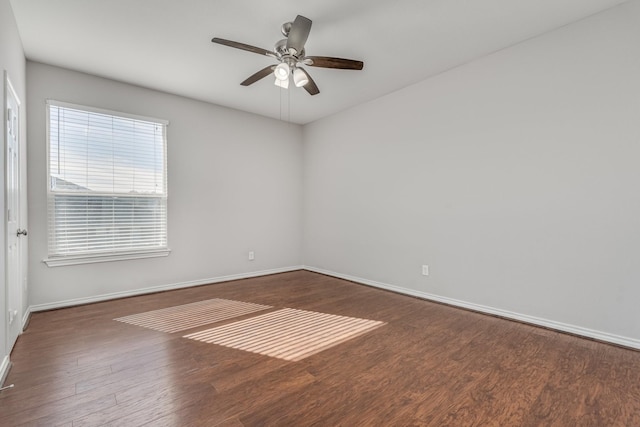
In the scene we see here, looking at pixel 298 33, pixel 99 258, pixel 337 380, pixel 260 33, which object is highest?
pixel 260 33

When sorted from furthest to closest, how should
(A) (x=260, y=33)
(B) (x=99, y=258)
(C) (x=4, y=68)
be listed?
(B) (x=99, y=258) → (A) (x=260, y=33) → (C) (x=4, y=68)

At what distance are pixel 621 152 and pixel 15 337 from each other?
5.11m

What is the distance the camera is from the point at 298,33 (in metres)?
2.24

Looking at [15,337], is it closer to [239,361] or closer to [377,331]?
Answer: [239,361]

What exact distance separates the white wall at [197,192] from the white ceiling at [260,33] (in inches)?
12.9

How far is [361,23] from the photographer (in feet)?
8.39

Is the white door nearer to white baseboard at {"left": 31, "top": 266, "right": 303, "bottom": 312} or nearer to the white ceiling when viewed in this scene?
white baseboard at {"left": 31, "top": 266, "right": 303, "bottom": 312}

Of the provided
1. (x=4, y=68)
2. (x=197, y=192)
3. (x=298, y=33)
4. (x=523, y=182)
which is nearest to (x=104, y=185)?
(x=197, y=192)

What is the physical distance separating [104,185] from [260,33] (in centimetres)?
259

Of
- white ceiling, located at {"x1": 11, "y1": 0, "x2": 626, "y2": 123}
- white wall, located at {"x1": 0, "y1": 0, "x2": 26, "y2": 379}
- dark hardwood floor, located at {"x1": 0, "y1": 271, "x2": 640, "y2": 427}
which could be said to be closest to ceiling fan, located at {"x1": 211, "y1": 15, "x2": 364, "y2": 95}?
white ceiling, located at {"x1": 11, "y1": 0, "x2": 626, "y2": 123}

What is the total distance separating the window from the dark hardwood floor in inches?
37.6

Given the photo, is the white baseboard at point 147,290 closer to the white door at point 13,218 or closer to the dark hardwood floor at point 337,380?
the dark hardwood floor at point 337,380

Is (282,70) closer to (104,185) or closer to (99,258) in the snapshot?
(104,185)

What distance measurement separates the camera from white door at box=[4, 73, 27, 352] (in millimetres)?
2152
